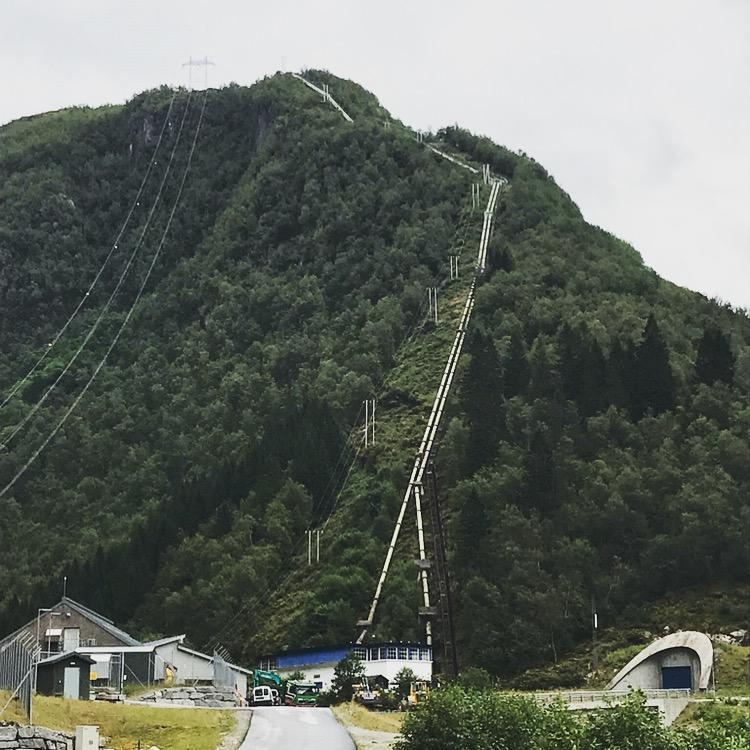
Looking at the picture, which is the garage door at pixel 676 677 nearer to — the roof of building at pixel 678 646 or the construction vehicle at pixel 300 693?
the roof of building at pixel 678 646

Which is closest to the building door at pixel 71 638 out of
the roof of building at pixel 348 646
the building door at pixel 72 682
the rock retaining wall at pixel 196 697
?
the rock retaining wall at pixel 196 697

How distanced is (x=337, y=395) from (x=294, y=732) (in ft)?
206

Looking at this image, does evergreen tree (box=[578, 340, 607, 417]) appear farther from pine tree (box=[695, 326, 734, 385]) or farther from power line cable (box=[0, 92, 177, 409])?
power line cable (box=[0, 92, 177, 409])

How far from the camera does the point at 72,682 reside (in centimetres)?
4653

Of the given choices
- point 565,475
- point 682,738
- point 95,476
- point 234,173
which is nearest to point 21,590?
point 95,476

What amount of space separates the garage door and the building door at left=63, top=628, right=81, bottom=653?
25941mm

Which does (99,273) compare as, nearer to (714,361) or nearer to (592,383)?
(592,383)

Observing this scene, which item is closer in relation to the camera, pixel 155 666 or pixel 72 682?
pixel 72 682

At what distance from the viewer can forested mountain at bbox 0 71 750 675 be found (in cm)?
8062

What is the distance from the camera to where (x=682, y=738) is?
34.0 meters

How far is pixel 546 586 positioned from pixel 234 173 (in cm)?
9628

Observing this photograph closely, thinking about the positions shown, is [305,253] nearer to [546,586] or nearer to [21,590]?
[21,590]

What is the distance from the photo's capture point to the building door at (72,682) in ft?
151

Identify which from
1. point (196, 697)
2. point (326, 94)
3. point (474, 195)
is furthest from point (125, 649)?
point (326, 94)
